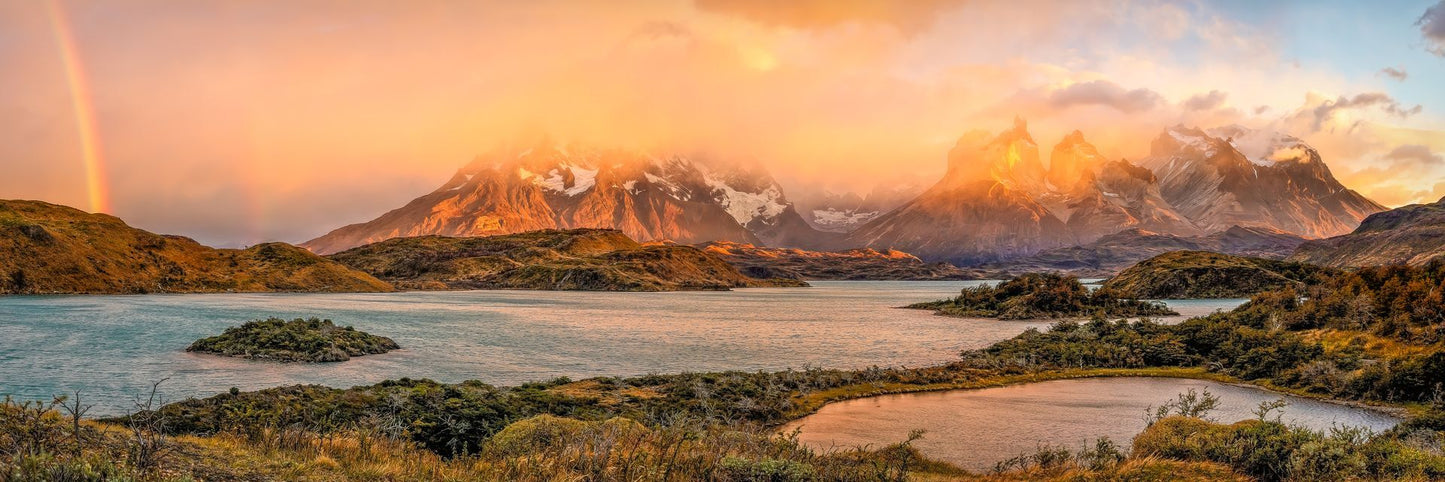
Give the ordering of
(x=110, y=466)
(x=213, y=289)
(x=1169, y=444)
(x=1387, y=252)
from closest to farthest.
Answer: (x=110, y=466) → (x=1169, y=444) → (x=213, y=289) → (x=1387, y=252)

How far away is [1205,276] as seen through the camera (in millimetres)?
148250

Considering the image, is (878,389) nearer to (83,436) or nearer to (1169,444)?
(1169,444)

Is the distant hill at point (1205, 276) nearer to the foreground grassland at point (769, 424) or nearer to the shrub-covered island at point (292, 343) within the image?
the foreground grassland at point (769, 424)

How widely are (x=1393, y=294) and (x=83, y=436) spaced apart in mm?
54861

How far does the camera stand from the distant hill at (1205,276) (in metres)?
142

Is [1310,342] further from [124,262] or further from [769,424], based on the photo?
[124,262]

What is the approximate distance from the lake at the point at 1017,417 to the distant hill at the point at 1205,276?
12722 centimetres

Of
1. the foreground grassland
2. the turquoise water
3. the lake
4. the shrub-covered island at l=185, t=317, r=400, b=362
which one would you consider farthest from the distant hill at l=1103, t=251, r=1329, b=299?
the shrub-covered island at l=185, t=317, r=400, b=362

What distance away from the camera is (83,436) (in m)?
10.8

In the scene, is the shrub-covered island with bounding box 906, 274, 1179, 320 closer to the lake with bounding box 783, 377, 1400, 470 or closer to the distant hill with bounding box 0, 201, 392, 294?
the lake with bounding box 783, 377, 1400, 470

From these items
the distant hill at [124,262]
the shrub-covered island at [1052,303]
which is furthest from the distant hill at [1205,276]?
the distant hill at [124,262]

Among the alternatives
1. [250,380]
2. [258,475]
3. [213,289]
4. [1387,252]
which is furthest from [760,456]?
[1387,252]

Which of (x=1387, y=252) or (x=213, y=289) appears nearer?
(x=213, y=289)

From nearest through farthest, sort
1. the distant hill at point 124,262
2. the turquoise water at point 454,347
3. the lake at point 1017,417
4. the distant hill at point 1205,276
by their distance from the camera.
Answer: the lake at point 1017,417, the turquoise water at point 454,347, the distant hill at point 124,262, the distant hill at point 1205,276
